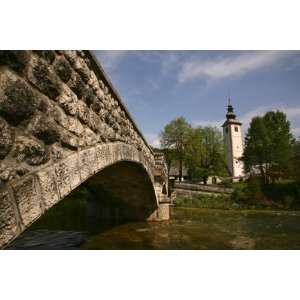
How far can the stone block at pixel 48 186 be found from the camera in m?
1.79

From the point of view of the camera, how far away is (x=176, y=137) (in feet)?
82.4

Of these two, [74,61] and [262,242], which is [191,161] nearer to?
[262,242]

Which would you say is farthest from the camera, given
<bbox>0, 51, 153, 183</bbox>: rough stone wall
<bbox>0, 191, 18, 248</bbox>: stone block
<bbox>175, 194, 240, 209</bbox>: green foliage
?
<bbox>175, 194, 240, 209</bbox>: green foliage

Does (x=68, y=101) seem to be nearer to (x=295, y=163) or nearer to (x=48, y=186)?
(x=48, y=186)

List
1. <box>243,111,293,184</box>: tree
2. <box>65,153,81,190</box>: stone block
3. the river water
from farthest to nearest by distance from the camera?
<box>243,111,293,184</box>: tree
the river water
<box>65,153,81,190</box>: stone block

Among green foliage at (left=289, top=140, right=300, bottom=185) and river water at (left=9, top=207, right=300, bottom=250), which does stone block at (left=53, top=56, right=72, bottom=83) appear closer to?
river water at (left=9, top=207, right=300, bottom=250)

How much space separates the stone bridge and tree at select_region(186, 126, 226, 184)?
21.5 metres

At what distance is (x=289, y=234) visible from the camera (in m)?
7.65

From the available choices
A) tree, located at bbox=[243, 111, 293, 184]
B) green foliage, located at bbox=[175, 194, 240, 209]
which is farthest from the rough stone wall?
tree, located at bbox=[243, 111, 293, 184]

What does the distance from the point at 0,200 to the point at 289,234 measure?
26.1ft

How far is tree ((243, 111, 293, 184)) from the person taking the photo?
1931cm

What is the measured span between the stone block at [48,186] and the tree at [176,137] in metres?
23.1

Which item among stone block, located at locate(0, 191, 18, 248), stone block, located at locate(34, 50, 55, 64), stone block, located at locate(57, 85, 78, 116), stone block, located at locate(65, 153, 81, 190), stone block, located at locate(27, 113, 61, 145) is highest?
stone block, located at locate(34, 50, 55, 64)
